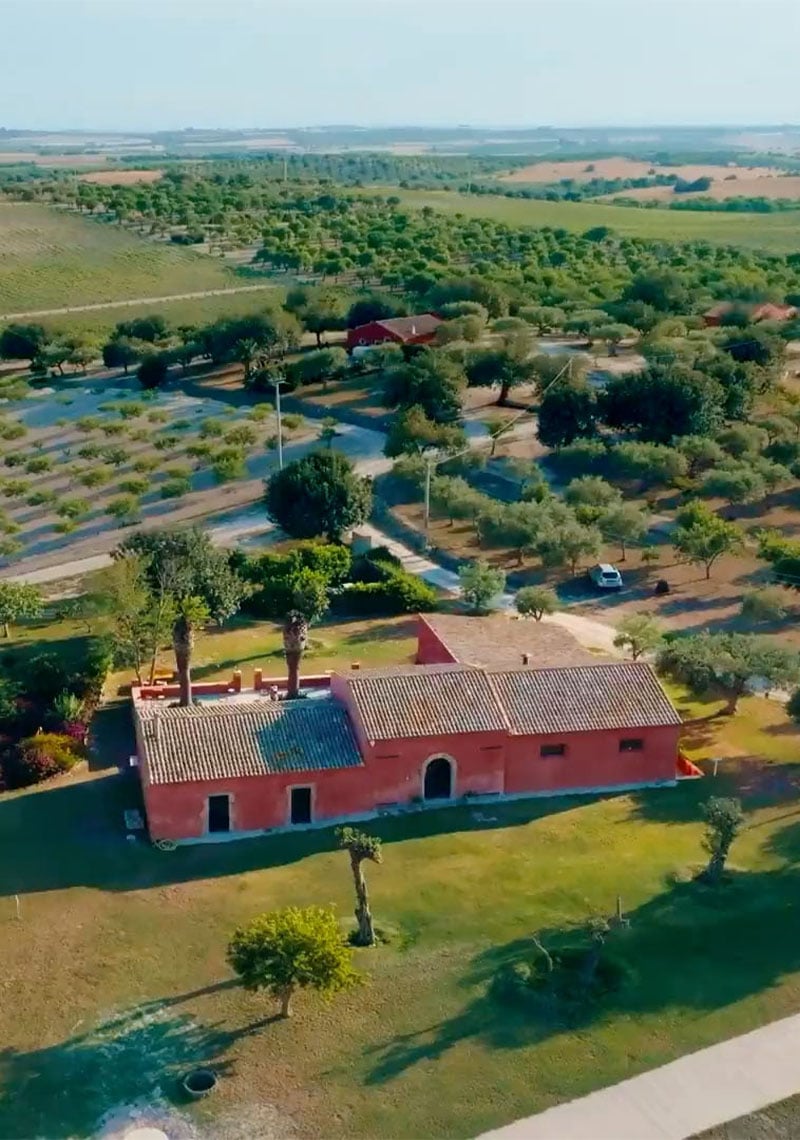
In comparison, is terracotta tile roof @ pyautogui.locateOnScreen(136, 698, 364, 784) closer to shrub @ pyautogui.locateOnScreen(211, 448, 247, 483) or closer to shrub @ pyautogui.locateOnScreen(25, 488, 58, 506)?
shrub @ pyautogui.locateOnScreen(25, 488, 58, 506)

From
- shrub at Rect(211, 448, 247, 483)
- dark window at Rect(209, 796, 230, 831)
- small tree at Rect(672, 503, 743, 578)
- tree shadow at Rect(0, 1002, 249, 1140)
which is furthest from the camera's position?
shrub at Rect(211, 448, 247, 483)

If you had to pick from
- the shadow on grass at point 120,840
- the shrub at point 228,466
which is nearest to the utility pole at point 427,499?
the shrub at point 228,466

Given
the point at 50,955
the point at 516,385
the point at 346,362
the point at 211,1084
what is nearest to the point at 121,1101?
the point at 211,1084

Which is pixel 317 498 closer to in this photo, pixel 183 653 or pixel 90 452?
pixel 90 452

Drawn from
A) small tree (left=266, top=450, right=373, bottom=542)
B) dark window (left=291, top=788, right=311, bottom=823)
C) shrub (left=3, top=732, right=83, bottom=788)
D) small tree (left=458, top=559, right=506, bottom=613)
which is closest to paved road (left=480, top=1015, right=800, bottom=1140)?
dark window (left=291, top=788, right=311, bottom=823)

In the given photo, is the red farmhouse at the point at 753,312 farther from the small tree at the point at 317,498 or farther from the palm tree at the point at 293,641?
the palm tree at the point at 293,641

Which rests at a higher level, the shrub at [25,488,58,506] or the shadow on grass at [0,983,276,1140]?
the shadow on grass at [0,983,276,1140]
